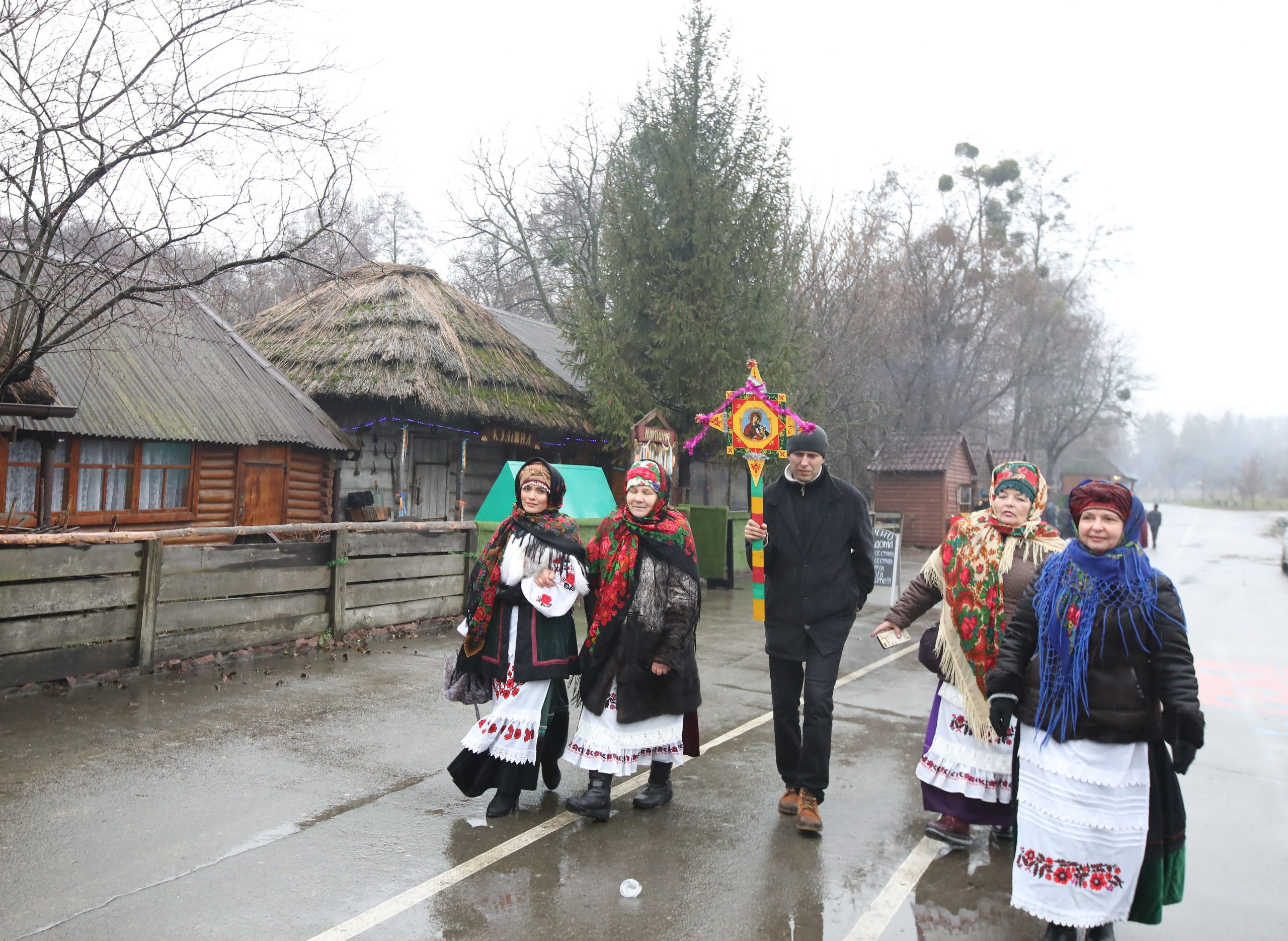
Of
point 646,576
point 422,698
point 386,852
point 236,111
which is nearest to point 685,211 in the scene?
point 236,111

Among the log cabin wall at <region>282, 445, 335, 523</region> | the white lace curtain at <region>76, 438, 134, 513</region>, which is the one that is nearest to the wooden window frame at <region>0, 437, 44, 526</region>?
the white lace curtain at <region>76, 438, 134, 513</region>

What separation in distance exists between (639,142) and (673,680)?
1471cm

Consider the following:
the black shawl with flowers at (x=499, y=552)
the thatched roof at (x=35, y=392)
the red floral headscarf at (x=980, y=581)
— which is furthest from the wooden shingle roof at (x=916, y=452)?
the black shawl with flowers at (x=499, y=552)

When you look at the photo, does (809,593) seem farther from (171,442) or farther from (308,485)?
(308,485)

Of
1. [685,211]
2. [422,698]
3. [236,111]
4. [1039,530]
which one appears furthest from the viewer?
[685,211]

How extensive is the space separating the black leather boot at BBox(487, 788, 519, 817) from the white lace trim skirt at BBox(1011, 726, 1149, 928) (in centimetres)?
235

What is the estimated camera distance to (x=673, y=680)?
15.1ft

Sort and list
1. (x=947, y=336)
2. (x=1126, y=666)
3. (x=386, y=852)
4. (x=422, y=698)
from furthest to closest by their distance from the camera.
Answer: (x=947, y=336) → (x=422, y=698) → (x=386, y=852) → (x=1126, y=666)

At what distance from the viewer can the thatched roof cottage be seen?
1564 cm

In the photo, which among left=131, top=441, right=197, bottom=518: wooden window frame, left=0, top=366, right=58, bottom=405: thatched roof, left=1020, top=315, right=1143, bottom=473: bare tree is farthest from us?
left=1020, top=315, right=1143, bottom=473: bare tree

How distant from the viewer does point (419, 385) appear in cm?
1511

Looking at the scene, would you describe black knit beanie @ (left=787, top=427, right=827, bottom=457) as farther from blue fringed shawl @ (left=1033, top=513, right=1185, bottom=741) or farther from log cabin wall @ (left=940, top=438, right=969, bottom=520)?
log cabin wall @ (left=940, top=438, right=969, bottom=520)

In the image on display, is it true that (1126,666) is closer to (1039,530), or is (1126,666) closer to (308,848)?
(1039,530)

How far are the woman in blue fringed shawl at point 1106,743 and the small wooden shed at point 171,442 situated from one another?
8674 millimetres
